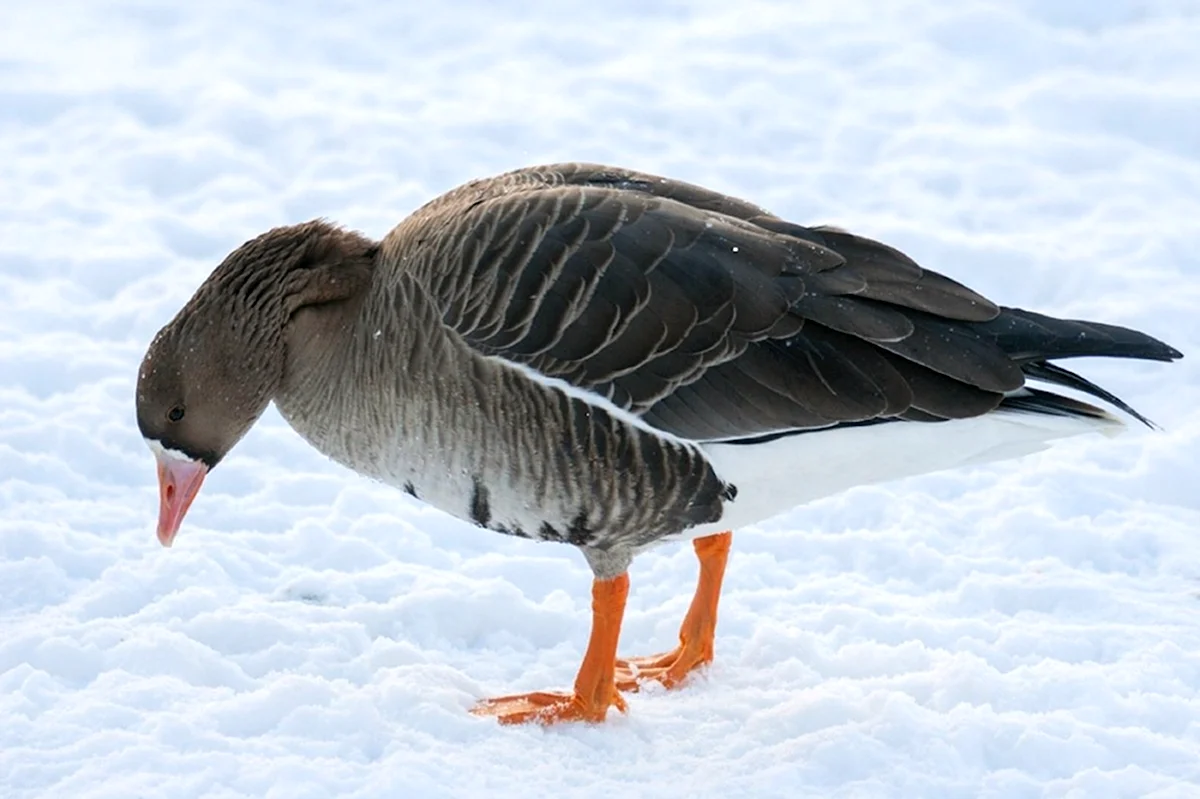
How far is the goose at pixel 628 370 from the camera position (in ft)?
15.4

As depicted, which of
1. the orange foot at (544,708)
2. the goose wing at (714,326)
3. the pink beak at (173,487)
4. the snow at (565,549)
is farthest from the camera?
the pink beak at (173,487)

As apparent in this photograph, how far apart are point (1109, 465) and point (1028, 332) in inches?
82.2

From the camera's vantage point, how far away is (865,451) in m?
4.79

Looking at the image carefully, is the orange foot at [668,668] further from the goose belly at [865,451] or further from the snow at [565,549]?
the goose belly at [865,451]

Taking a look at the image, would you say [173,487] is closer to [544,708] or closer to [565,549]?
[544,708]

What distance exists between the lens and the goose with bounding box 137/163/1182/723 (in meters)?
4.68

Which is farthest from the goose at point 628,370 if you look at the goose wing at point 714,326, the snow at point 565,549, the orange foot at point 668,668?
the snow at point 565,549

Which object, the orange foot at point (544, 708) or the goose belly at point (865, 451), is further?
the orange foot at point (544, 708)

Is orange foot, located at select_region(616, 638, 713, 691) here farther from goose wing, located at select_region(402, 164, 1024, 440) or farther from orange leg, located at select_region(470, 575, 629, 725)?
goose wing, located at select_region(402, 164, 1024, 440)

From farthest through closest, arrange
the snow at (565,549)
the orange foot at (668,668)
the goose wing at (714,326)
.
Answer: the orange foot at (668,668) < the snow at (565,549) < the goose wing at (714,326)

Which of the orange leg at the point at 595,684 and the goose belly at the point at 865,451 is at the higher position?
the goose belly at the point at 865,451

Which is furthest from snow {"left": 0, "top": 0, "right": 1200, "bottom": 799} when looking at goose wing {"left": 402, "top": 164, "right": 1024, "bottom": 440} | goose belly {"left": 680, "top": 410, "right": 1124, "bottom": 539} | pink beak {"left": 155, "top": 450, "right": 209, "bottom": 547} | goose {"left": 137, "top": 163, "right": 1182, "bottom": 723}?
goose wing {"left": 402, "top": 164, "right": 1024, "bottom": 440}

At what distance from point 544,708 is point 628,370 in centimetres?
120

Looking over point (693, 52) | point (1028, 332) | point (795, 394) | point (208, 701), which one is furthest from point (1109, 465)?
point (693, 52)
